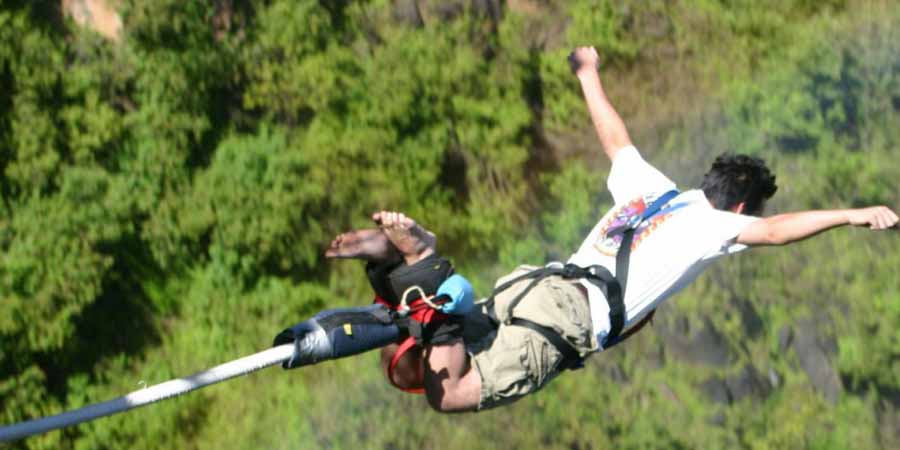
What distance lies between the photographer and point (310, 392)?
760cm

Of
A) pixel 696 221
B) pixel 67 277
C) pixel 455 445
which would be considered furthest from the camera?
pixel 67 277

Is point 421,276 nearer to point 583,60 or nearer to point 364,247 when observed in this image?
point 364,247

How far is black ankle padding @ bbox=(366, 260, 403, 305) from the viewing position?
11.0 feet

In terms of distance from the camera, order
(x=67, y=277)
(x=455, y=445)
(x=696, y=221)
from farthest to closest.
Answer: (x=67, y=277) < (x=455, y=445) < (x=696, y=221)

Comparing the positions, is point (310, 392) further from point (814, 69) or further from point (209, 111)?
point (814, 69)

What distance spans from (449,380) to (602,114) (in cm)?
96

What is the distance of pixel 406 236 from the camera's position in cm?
327

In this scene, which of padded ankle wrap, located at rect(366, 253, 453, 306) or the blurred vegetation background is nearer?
padded ankle wrap, located at rect(366, 253, 453, 306)

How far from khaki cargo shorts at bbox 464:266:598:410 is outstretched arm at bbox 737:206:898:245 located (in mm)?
537

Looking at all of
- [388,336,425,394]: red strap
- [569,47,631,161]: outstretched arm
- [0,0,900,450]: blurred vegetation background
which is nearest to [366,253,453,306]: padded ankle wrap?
[388,336,425,394]: red strap

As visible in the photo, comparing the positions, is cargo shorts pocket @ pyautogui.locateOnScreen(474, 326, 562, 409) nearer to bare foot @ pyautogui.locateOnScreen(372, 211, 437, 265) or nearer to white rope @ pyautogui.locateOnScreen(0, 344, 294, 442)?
bare foot @ pyautogui.locateOnScreen(372, 211, 437, 265)

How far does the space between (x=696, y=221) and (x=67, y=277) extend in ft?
16.9

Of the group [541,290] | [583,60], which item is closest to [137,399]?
[541,290]

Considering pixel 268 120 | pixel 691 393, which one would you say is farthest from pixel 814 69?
pixel 268 120
